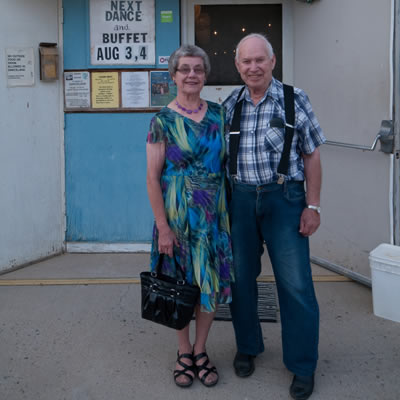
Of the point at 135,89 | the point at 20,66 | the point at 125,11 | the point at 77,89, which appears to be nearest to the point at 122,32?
the point at 125,11

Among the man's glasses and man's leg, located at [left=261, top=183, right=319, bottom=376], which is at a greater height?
the man's glasses

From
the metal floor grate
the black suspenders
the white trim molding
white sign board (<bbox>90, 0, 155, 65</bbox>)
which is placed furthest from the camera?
the white trim molding

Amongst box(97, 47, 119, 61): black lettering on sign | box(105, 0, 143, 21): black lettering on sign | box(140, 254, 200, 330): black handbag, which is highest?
box(105, 0, 143, 21): black lettering on sign

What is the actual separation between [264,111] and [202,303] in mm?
1050

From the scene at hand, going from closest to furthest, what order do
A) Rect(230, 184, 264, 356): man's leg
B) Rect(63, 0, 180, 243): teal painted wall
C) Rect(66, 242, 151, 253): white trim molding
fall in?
Rect(230, 184, 264, 356): man's leg < Rect(63, 0, 180, 243): teal painted wall < Rect(66, 242, 151, 253): white trim molding

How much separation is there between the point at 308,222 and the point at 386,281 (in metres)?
1.09

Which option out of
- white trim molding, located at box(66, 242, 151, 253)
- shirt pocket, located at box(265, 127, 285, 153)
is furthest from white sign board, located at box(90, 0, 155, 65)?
shirt pocket, located at box(265, 127, 285, 153)

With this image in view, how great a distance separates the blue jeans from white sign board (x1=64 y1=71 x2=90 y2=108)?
272cm

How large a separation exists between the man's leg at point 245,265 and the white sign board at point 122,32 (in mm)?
2632

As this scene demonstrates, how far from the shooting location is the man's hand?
114 inches

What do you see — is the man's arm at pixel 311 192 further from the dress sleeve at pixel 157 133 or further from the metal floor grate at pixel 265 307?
the metal floor grate at pixel 265 307

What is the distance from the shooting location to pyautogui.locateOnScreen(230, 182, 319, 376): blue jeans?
9.53 feet

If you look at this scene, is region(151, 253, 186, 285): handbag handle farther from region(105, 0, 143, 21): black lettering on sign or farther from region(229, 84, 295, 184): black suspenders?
region(105, 0, 143, 21): black lettering on sign

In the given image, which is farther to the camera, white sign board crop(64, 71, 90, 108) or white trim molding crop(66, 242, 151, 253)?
white trim molding crop(66, 242, 151, 253)
